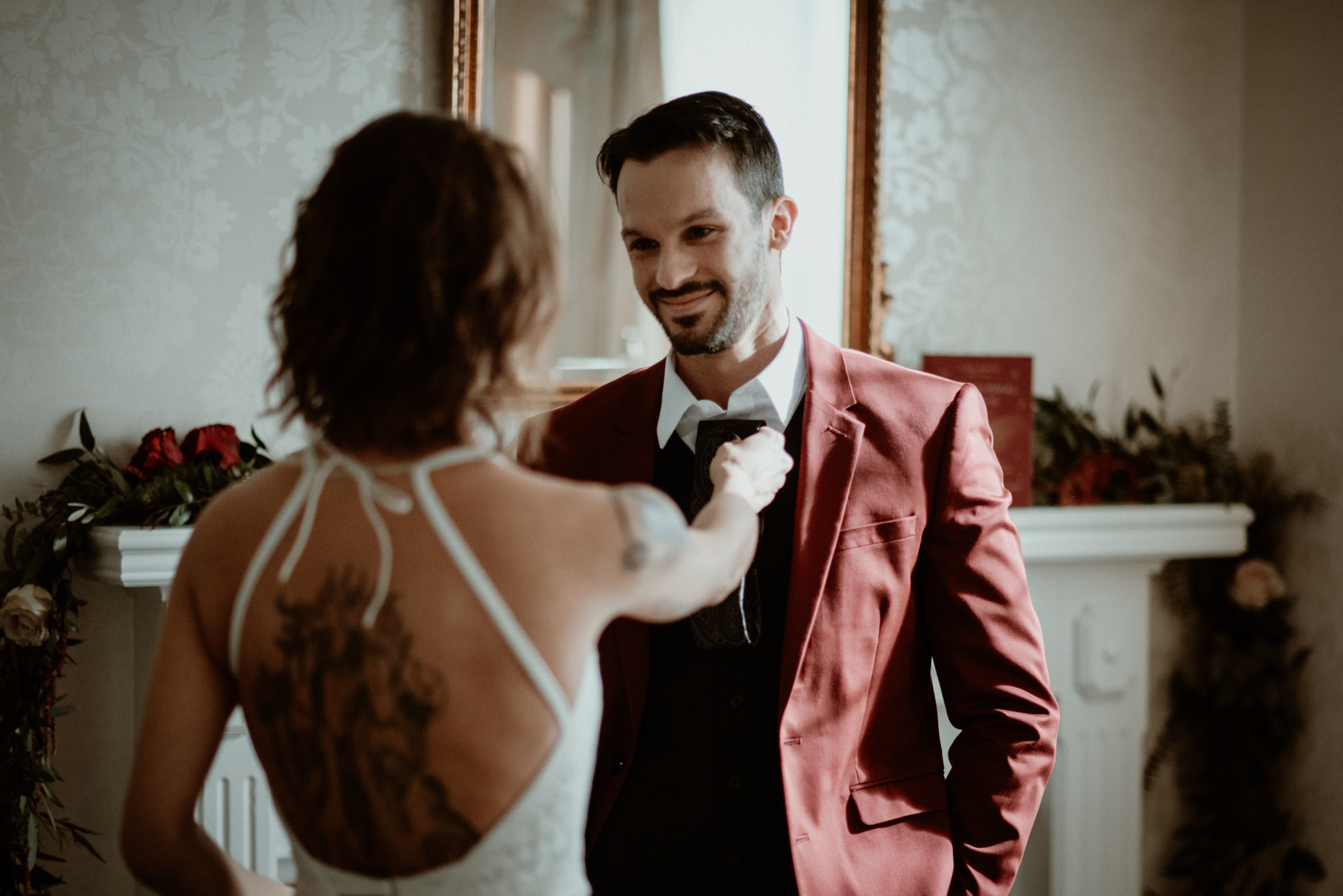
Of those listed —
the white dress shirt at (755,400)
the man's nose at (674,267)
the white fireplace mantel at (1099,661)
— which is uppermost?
the man's nose at (674,267)

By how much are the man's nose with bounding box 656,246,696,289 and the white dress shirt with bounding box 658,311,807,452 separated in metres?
0.18

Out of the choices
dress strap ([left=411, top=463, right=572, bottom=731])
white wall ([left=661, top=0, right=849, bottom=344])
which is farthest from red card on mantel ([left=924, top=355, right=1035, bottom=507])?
dress strap ([left=411, top=463, right=572, bottom=731])

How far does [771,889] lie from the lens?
146 centimetres

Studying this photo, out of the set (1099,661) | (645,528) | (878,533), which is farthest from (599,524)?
(1099,661)

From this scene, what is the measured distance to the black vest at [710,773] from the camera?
1465 millimetres

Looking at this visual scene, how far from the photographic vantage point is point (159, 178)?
2.09m

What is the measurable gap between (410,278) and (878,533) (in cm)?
90

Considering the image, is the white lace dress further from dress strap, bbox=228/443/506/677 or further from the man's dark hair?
the man's dark hair

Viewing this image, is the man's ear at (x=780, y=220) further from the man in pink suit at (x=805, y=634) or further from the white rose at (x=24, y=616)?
the white rose at (x=24, y=616)

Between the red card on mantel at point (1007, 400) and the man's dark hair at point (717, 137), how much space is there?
0.93 metres

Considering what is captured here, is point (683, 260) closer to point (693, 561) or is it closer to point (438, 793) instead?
point (693, 561)

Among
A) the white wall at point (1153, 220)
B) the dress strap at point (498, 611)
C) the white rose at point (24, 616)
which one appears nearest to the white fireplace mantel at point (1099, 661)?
the white wall at point (1153, 220)

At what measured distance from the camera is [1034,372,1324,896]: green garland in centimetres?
269

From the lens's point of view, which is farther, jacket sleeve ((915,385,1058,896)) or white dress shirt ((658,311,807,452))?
white dress shirt ((658,311,807,452))
